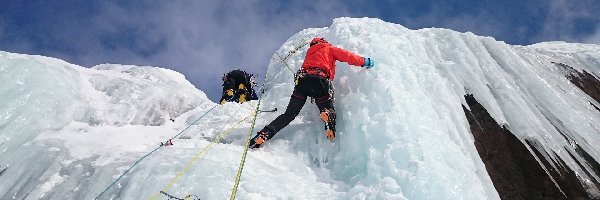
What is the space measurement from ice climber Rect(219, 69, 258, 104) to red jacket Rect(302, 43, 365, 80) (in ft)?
10.7

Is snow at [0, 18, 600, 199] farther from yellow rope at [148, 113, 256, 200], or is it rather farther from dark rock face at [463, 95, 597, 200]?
dark rock face at [463, 95, 597, 200]

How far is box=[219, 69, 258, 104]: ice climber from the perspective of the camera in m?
9.73

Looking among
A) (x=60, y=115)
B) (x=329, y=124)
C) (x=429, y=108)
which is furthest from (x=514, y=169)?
(x=60, y=115)

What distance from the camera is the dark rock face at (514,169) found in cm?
598

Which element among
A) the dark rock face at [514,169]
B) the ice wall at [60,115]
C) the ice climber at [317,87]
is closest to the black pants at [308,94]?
the ice climber at [317,87]

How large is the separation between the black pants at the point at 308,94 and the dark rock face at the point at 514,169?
1.93 meters

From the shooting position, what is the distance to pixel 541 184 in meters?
6.09

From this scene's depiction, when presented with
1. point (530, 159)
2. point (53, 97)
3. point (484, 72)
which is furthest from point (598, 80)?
point (53, 97)

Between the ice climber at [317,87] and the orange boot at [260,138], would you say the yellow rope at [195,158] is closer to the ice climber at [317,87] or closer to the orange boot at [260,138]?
the orange boot at [260,138]

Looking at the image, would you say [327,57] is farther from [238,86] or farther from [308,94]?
[238,86]

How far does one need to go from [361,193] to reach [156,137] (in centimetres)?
338

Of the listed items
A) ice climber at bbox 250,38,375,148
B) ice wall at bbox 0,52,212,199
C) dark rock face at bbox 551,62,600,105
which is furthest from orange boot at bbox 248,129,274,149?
dark rock face at bbox 551,62,600,105

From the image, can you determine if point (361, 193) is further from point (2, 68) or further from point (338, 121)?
point (2, 68)

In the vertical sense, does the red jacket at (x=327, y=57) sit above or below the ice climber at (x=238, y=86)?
below
